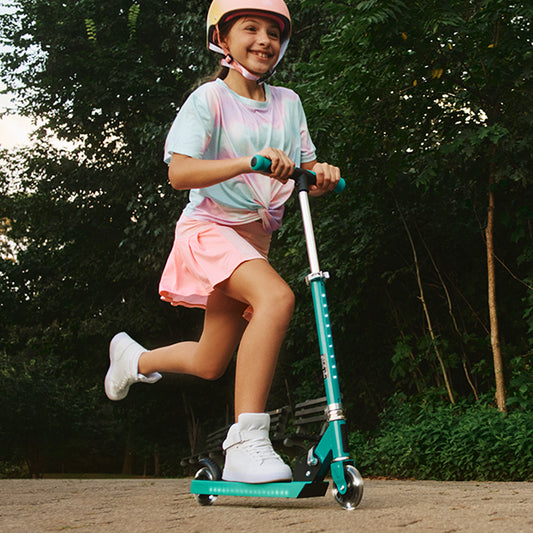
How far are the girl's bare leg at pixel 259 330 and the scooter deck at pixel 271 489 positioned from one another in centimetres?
29

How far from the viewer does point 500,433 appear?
20.2 feet

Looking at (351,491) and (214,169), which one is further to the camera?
(214,169)

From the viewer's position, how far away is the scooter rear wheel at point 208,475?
10.2 feet

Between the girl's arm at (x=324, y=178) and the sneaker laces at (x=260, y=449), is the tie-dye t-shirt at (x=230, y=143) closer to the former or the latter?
the girl's arm at (x=324, y=178)

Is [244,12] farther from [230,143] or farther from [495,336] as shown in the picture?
[495,336]

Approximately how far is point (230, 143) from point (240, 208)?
30cm

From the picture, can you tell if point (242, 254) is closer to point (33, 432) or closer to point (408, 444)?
point (408, 444)

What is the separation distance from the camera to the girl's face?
10.2 feet

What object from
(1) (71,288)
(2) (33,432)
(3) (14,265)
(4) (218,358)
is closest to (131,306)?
(1) (71,288)

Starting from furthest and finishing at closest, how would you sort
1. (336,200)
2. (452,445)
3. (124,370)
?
(336,200) → (452,445) → (124,370)

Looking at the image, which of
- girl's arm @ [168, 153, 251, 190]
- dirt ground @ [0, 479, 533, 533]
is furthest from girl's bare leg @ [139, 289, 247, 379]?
dirt ground @ [0, 479, 533, 533]

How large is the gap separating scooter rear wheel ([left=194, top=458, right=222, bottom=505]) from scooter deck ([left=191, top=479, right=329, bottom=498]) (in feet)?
0.40

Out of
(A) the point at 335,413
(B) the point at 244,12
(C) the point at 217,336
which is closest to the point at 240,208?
(C) the point at 217,336

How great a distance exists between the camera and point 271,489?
104 inches
